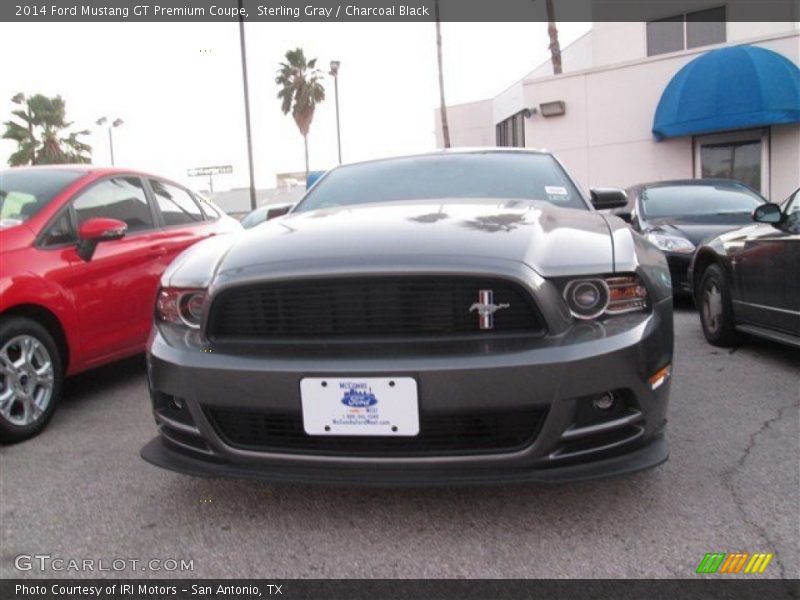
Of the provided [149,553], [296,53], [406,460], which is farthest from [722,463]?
[296,53]

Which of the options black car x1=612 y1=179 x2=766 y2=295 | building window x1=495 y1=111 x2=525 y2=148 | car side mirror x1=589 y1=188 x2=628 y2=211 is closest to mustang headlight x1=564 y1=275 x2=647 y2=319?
car side mirror x1=589 y1=188 x2=628 y2=211

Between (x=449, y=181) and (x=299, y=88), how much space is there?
35.8 metres

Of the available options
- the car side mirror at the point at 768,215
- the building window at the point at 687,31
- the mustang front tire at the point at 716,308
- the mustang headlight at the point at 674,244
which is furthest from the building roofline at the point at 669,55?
the car side mirror at the point at 768,215

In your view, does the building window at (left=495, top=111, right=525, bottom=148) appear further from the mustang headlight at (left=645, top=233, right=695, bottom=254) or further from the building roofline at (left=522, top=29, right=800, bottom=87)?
the mustang headlight at (left=645, top=233, right=695, bottom=254)

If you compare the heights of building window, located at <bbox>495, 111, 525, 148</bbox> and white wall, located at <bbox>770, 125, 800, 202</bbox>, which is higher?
building window, located at <bbox>495, 111, 525, 148</bbox>

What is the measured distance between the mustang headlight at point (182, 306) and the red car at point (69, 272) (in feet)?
4.08

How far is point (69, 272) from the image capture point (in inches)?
145

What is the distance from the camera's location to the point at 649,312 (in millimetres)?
2258

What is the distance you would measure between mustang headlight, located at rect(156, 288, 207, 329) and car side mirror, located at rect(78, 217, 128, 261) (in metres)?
1.50

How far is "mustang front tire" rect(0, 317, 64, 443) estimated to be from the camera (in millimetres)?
3291

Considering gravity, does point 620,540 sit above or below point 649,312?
below
